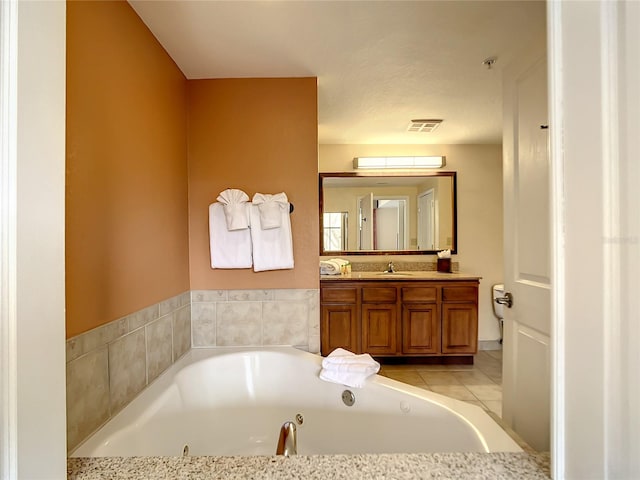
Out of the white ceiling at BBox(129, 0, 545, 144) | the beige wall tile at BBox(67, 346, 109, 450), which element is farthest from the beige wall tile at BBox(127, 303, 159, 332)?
the white ceiling at BBox(129, 0, 545, 144)

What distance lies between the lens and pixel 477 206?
12.5 ft

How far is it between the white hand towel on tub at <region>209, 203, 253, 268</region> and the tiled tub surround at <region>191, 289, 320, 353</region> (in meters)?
0.22

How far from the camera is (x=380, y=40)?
1.85 m

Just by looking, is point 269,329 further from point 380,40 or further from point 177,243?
point 380,40

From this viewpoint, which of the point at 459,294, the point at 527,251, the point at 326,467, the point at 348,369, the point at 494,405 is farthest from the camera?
the point at 459,294

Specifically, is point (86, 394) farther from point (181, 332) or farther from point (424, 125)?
point (424, 125)

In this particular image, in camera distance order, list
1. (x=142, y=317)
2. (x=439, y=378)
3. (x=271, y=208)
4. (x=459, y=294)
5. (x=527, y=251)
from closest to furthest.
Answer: (x=527, y=251) < (x=142, y=317) < (x=271, y=208) < (x=439, y=378) < (x=459, y=294)

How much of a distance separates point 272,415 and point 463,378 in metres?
1.94

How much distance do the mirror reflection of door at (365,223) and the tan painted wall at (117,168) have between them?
2.19m

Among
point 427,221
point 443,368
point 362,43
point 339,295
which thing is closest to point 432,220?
point 427,221

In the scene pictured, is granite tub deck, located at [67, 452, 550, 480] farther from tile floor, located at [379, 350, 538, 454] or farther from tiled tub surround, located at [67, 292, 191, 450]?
tile floor, located at [379, 350, 538, 454]

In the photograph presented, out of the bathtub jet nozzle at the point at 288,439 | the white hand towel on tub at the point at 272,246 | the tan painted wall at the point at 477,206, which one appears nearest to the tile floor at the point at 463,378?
the tan painted wall at the point at 477,206

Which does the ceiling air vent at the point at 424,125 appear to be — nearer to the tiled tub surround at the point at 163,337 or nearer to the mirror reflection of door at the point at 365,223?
the mirror reflection of door at the point at 365,223

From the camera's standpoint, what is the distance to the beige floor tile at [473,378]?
9.62 feet
